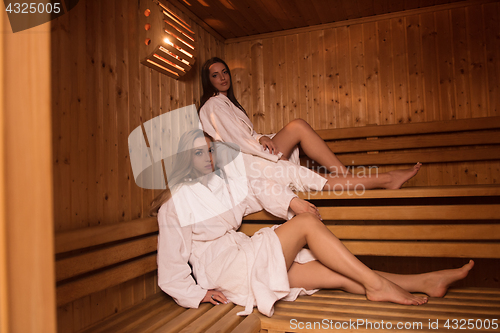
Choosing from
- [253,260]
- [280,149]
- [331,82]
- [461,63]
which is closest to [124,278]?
[253,260]

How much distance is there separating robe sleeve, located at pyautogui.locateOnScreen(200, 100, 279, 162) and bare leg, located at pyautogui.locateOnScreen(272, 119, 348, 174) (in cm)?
15

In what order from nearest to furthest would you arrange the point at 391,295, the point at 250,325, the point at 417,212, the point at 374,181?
the point at 250,325
the point at 391,295
the point at 417,212
the point at 374,181

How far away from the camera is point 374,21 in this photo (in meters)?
→ 2.83

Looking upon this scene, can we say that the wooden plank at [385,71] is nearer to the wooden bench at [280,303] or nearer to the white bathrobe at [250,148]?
the white bathrobe at [250,148]

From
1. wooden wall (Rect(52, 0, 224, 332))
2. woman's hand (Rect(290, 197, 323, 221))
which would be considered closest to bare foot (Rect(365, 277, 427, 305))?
woman's hand (Rect(290, 197, 323, 221))

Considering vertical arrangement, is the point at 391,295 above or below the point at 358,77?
below

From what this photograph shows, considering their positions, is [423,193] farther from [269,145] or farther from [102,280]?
[102,280]

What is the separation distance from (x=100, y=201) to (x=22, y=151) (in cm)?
110

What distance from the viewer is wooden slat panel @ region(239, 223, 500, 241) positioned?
1521mm

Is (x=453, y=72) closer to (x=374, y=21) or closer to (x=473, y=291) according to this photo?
(x=374, y=21)

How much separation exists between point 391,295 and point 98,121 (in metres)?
1.44

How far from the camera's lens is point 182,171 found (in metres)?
1.78

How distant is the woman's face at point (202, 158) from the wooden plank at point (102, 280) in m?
0.48

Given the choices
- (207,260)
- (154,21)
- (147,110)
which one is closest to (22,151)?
(207,260)
